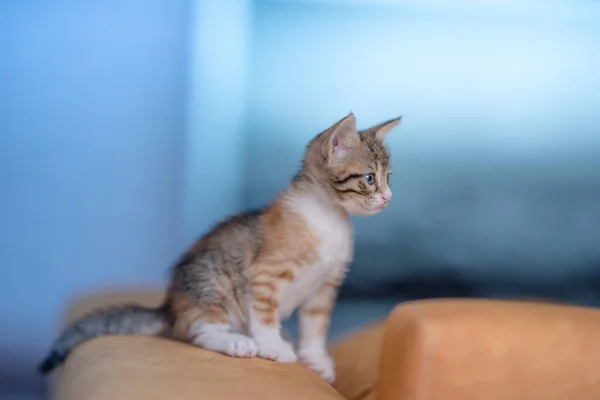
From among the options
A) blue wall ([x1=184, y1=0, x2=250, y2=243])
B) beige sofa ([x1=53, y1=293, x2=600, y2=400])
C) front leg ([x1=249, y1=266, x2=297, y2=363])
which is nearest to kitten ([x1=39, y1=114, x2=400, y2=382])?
front leg ([x1=249, y1=266, x2=297, y2=363])

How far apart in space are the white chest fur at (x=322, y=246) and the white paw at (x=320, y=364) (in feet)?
0.40

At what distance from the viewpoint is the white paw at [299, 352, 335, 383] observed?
4.81 ft

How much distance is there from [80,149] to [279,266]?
0.84 meters

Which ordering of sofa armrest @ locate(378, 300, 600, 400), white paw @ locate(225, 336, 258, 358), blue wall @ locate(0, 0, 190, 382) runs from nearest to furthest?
1. sofa armrest @ locate(378, 300, 600, 400)
2. white paw @ locate(225, 336, 258, 358)
3. blue wall @ locate(0, 0, 190, 382)

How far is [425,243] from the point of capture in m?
1.96

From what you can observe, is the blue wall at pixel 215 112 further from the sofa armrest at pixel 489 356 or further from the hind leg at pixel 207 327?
the sofa armrest at pixel 489 356

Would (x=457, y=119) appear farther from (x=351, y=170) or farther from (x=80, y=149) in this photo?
(x=80, y=149)

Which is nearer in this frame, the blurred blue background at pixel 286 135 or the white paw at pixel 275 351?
the white paw at pixel 275 351

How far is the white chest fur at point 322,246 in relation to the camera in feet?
4.74

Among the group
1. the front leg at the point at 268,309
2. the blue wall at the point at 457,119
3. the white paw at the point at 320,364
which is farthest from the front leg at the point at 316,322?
the blue wall at the point at 457,119

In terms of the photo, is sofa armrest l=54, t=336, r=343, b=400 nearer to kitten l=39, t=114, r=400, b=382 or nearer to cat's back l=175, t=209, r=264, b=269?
kitten l=39, t=114, r=400, b=382

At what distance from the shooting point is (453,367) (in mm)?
918

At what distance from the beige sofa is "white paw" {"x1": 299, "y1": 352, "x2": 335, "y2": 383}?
0.32 meters

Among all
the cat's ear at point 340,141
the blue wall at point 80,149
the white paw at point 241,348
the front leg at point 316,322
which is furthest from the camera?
the blue wall at point 80,149
